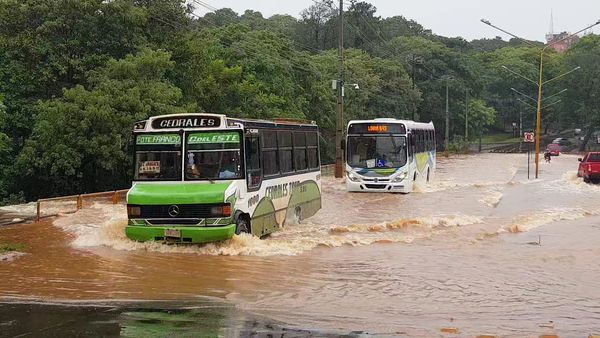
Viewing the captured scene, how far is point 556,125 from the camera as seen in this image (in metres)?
107

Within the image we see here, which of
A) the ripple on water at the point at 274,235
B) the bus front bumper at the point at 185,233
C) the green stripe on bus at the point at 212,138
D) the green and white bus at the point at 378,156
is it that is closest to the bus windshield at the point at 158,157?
the green stripe on bus at the point at 212,138

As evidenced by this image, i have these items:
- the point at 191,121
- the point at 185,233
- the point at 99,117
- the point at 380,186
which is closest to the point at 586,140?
the point at 380,186

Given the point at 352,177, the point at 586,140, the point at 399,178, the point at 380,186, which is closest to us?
the point at 399,178

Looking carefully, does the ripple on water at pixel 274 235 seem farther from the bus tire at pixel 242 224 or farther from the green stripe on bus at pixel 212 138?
the green stripe on bus at pixel 212 138

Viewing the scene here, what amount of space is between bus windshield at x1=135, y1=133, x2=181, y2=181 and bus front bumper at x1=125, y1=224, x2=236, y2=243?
108 centimetres

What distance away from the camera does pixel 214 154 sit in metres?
13.5

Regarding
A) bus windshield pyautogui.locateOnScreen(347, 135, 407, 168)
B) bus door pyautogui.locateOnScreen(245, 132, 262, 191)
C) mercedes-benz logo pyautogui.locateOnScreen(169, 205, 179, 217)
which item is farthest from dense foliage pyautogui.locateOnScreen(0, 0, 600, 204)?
bus windshield pyautogui.locateOnScreen(347, 135, 407, 168)

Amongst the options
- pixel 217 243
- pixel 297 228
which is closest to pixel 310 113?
pixel 297 228

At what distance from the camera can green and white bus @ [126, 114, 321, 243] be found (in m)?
12.9

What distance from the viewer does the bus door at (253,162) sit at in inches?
542

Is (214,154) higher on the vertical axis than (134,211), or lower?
higher

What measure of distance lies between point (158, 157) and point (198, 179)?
99cm

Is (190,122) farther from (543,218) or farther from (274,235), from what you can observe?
(543,218)

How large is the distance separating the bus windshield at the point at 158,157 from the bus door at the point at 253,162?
1.38 metres
